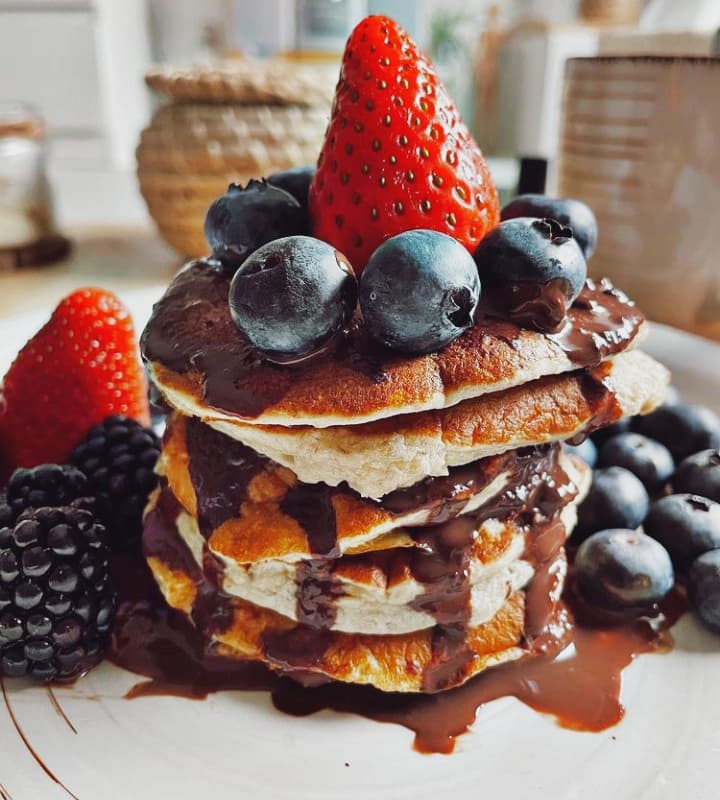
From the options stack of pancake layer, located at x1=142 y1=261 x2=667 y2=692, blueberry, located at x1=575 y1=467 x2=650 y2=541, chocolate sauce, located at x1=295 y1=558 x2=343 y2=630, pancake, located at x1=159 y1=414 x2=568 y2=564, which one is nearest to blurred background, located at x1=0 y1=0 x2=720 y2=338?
blueberry, located at x1=575 y1=467 x2=650 y2=541

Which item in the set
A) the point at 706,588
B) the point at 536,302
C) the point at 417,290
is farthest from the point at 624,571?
the point at 417,290

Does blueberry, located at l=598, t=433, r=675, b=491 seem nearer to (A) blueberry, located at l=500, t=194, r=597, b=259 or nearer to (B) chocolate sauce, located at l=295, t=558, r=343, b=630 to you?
(A) blueberry, located at l=500, t=194, r=597, b=259

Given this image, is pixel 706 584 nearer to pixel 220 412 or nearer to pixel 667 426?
pixel 667 426

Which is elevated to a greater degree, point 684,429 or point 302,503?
point 302,503

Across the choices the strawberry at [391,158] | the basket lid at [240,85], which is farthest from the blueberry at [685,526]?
the basket lid at [240,85]

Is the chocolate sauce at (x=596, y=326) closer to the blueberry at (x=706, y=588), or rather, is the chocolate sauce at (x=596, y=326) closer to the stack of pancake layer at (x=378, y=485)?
the stack of pancake layer at (x=378, y=485)

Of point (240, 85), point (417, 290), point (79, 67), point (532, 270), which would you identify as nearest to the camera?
point (417, 290)

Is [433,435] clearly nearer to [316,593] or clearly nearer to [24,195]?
[316,593]

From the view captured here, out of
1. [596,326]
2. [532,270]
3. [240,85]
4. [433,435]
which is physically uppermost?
[240,85]
